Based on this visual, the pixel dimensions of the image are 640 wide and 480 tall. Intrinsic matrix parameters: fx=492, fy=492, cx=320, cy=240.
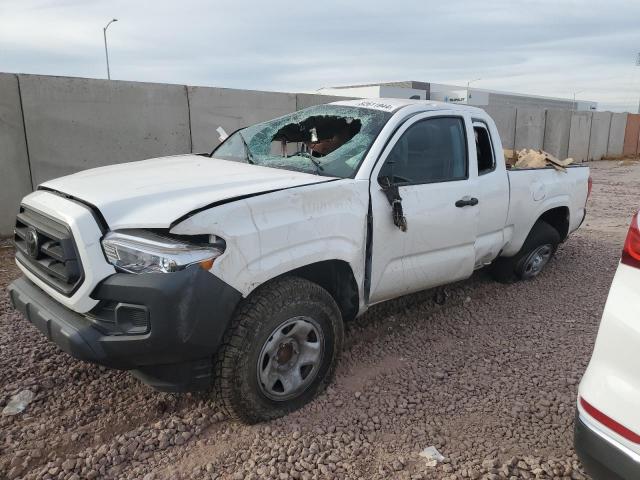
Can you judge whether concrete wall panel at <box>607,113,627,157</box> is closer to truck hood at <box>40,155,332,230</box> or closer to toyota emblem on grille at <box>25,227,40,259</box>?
truck hood at <box>40,155,332,230</box>

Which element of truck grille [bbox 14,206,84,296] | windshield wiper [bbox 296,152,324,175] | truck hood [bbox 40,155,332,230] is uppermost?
Result: windshield wiper [bbox 296,152,324,175]

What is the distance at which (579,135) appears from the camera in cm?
2316

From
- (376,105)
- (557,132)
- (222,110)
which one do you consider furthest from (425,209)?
(557,132)

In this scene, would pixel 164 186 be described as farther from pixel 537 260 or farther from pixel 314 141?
pixel 537 260


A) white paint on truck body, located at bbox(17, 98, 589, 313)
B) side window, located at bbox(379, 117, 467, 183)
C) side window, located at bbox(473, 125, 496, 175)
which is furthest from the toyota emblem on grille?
side window, located at bbox(473, 125, 496, 175)

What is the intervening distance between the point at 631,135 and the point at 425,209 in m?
29.0

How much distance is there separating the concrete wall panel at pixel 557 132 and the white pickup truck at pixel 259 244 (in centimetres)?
1959

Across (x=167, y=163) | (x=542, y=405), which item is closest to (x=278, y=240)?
(x=167, y=163)

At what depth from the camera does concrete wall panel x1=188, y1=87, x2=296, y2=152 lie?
915 centimetres

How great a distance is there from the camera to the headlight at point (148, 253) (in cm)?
229

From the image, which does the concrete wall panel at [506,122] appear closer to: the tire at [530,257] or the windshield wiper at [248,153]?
the tire at [530,257]

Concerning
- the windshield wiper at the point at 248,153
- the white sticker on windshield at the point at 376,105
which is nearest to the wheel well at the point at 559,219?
the white sticker on windshield at the point at 376,105

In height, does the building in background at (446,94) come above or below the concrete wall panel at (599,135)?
above

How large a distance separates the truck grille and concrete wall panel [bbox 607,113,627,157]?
1122 inches
